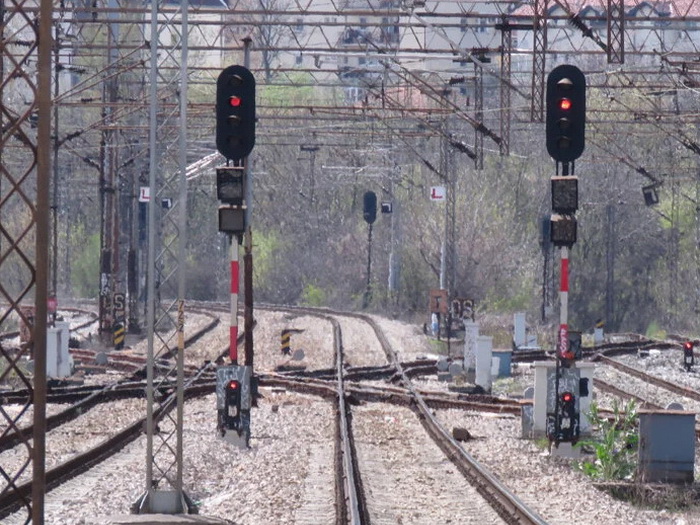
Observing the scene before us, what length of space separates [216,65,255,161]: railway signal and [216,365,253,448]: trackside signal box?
2820mm

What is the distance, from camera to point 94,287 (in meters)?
67.8

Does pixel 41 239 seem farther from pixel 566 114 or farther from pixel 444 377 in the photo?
pixel 444 377

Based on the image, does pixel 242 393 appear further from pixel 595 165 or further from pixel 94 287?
pixel 94 287

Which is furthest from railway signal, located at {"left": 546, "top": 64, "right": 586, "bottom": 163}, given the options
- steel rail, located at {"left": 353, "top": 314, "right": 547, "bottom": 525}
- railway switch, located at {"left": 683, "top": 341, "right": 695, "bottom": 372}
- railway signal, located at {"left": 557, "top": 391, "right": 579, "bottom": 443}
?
railway switch, located at {"left": 683, "top": 341, "right": 695, "bottom": 372}

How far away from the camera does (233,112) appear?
49.8 feet

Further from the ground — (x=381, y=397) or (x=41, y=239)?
(x=41, y=239)

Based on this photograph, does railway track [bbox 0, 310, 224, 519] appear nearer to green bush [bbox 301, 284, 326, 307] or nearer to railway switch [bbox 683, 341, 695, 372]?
railway switch [bbox 683, 341, 695, 372]

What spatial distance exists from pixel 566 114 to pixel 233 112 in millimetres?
3755

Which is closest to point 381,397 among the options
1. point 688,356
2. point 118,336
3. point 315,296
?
point 688,356

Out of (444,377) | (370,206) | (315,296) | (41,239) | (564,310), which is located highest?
(370,206)

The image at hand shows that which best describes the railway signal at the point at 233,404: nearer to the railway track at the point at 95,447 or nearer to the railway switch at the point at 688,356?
the railway track at the point at 95,447

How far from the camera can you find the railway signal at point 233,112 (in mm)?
15133

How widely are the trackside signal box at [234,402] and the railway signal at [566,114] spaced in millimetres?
4678

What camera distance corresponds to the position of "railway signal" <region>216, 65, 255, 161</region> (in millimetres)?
15133
